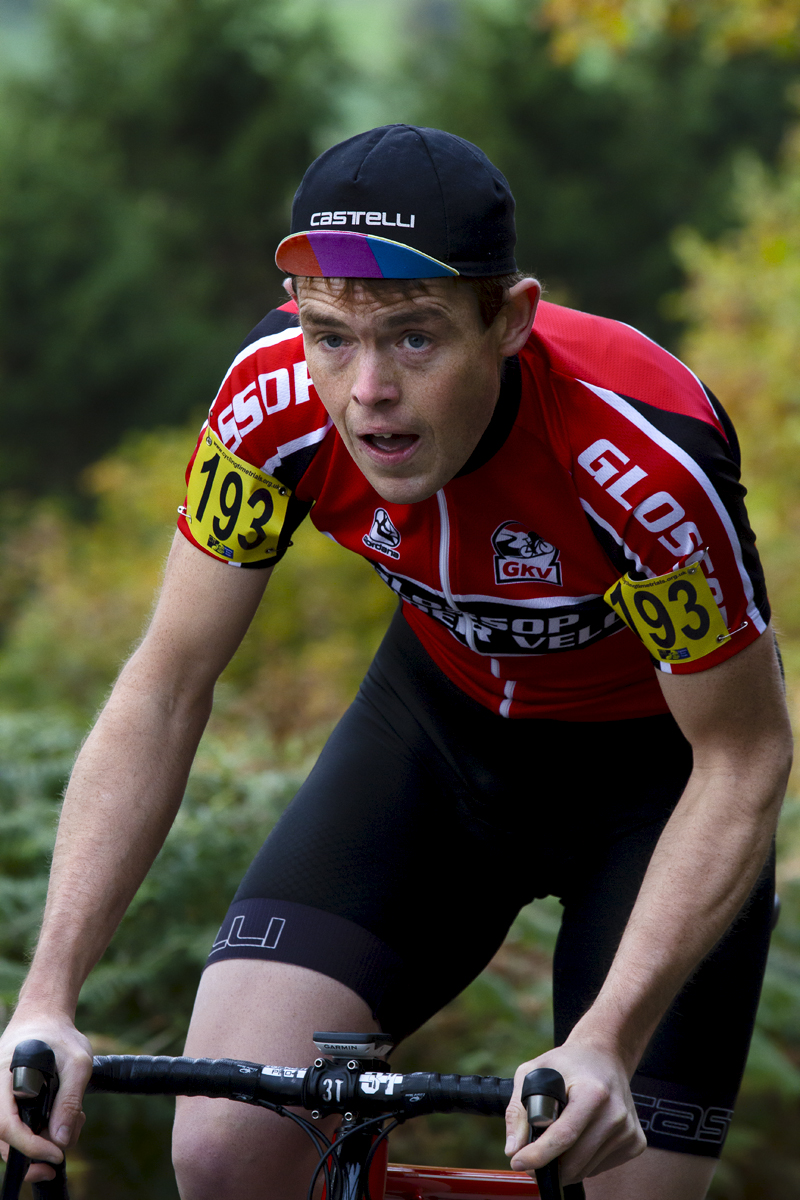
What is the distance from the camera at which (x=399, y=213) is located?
1793 millimetres

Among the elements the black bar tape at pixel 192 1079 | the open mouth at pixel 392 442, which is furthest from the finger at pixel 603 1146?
the open mouth at pixel 392 442

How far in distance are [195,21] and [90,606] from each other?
15.7 meters

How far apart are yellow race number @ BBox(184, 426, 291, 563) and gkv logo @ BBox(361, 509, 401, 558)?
0.16 m

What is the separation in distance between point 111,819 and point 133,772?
0.31ft

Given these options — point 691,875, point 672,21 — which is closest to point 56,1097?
point 691,875

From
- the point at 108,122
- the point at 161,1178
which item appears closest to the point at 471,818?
the point at 161,1178

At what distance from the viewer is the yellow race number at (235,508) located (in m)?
2.26

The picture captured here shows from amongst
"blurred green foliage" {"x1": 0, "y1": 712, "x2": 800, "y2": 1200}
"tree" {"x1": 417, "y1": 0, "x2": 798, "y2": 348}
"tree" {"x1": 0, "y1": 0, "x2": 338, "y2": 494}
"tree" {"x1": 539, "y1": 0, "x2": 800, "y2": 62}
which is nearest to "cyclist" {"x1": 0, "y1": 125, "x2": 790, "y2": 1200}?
"blurred green foliage" {"x1": 0, "y1": 712, "x2": 800, "y2": 1200}

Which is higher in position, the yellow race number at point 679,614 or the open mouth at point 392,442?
the open mouth at point 392,442

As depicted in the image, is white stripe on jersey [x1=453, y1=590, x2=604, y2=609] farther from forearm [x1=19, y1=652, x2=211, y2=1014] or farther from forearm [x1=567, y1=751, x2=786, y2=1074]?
forearm [x1=19, y1=652, x2=211, y2=1014]

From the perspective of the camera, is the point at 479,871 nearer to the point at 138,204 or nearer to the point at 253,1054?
the point at 253,1054

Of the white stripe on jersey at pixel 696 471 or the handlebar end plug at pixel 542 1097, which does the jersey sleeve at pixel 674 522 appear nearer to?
the white stripe on jersey at pixel 696 471

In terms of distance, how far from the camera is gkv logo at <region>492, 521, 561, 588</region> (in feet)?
7.11

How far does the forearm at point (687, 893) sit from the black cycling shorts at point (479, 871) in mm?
417
